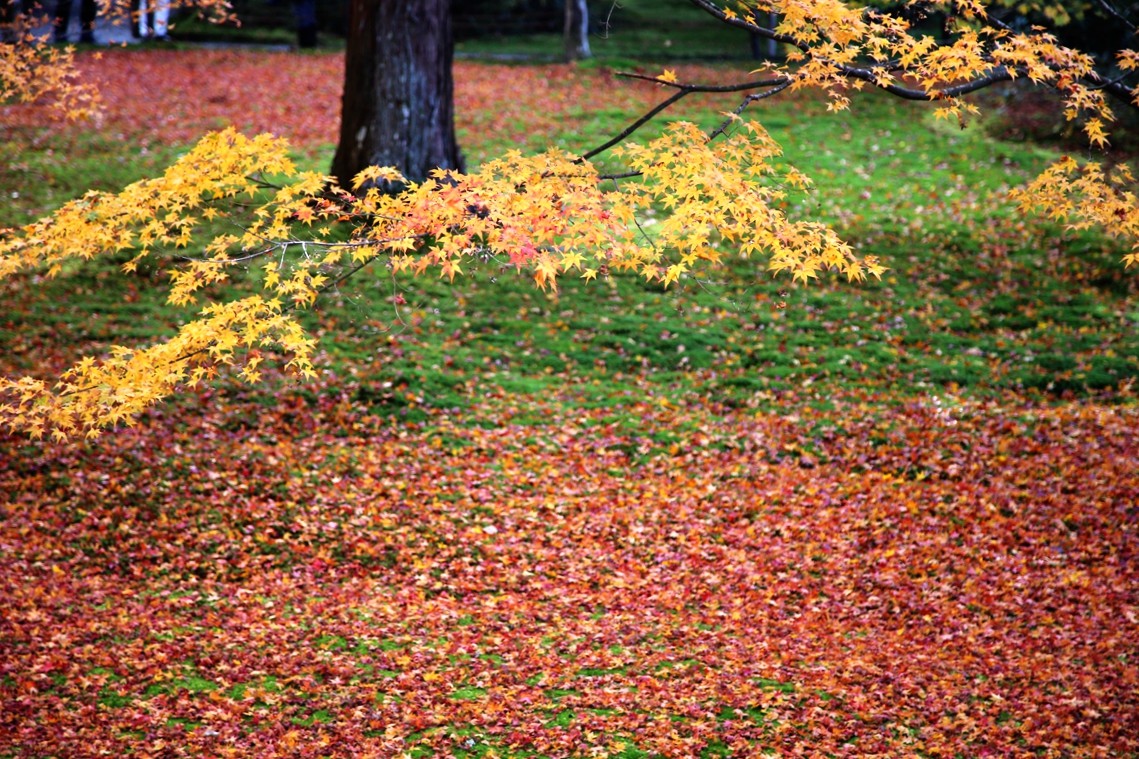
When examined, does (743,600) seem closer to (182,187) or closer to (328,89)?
(182,187)

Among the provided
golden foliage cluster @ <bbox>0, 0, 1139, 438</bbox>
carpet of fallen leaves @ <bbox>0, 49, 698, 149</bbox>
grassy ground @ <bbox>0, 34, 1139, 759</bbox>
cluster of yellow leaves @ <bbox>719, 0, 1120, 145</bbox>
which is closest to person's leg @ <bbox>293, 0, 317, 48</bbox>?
carpet of fallen leaves @ <bbox>0, 49, 698, 149</bbox>

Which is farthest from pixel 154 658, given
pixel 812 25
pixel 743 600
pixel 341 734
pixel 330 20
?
pixel 330 20

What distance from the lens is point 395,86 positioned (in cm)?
1328

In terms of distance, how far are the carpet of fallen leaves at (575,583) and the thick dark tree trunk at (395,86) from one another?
416 cm

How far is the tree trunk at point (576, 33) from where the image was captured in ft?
85.7

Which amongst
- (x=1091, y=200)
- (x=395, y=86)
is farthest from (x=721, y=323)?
(x=1091, y=200)

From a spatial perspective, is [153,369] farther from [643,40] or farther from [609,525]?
[643,40]

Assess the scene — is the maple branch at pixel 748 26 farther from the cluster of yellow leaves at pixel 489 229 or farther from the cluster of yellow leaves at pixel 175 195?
the cluster of yellow leaves at pixel 175 195

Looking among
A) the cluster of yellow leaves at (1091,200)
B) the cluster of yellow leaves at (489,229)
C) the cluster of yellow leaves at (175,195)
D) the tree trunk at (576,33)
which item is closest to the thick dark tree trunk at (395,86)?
the cluster of yellow leaves at (175,195)

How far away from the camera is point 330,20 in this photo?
33281 mm

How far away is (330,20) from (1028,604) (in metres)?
31.4

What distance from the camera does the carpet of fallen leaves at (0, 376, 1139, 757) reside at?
634 cm

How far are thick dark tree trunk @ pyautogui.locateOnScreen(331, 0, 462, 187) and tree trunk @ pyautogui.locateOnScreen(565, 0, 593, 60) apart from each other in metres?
13.2

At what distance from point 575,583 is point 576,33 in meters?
21.5
